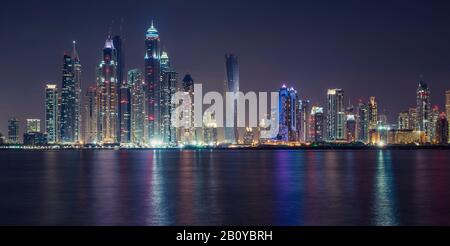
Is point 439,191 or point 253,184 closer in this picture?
point 439,191

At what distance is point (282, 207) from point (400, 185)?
20379 millimetres

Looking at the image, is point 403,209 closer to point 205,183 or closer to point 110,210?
point 110,210

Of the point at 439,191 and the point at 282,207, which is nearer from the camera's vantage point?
the point at 282,207

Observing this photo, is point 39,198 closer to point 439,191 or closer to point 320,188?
point 320,188

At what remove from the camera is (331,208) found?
A: 34.6 meters
